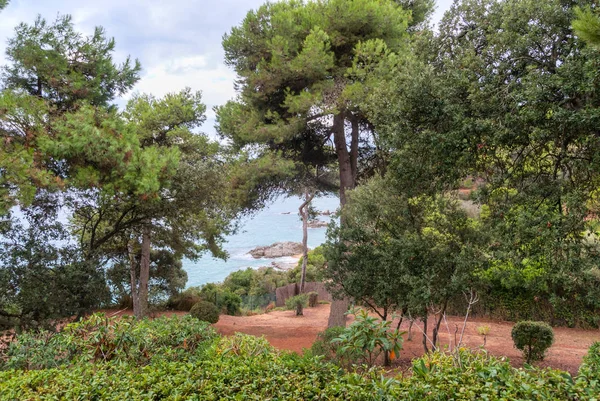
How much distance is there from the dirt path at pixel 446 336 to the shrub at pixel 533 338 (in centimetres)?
22

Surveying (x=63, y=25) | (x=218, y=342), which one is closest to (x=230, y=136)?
(x=63, y=25)

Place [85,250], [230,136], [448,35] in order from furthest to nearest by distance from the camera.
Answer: [230,136] → [85,250] → [448,35]

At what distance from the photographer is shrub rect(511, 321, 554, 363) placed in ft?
25.8

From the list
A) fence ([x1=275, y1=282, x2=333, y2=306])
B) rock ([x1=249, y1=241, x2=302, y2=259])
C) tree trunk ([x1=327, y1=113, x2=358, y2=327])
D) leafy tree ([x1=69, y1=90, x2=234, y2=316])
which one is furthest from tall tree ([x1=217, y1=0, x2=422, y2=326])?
rock ([x1=249, y1=241, x2=302, y2=259])

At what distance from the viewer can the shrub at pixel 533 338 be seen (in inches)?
310

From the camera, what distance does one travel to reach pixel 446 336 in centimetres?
1039

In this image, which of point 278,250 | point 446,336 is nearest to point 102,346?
point 446,336

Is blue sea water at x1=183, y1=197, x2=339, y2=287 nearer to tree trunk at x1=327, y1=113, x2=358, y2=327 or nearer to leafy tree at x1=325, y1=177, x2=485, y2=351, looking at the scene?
tree trunk at x1=327, y1=113, x2=358, y2=327

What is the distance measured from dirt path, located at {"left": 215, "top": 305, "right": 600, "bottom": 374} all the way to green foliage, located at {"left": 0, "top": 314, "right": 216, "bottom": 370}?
381 cm

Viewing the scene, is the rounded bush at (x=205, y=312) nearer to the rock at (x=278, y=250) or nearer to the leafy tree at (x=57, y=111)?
the leafy tree at (x=57, y=111)

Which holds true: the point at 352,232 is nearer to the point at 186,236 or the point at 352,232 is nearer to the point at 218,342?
the point at 218,342

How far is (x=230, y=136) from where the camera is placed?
1180 cm

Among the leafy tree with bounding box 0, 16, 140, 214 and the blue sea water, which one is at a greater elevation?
the leafy tree with bounding box 0, 16, 140, 214

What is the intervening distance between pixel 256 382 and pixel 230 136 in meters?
9.57
